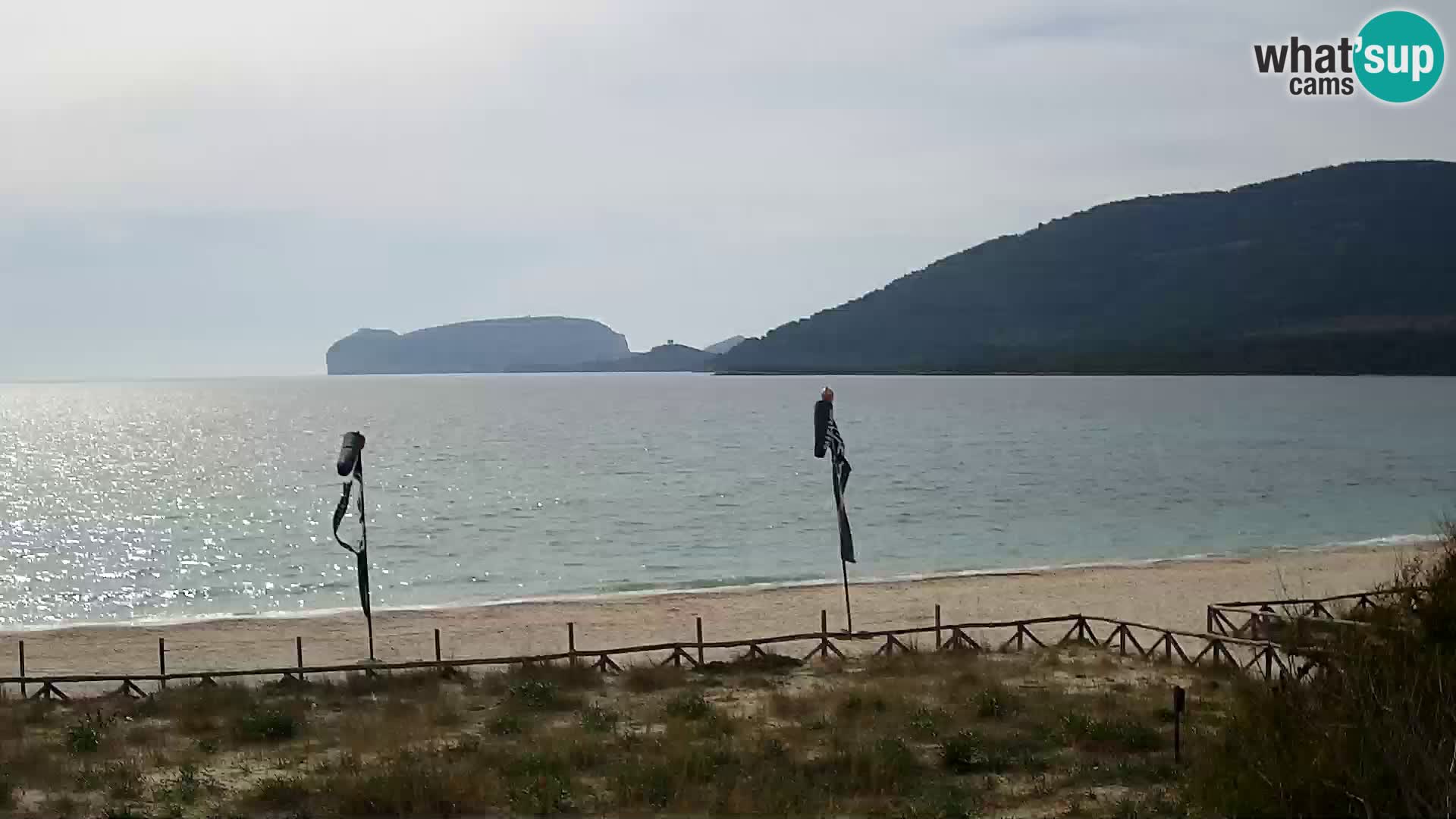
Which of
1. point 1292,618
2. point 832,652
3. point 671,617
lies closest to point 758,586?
point 671,617

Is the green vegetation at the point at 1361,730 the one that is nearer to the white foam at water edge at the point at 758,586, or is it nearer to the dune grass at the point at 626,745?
the dune grass at the point at 626,745

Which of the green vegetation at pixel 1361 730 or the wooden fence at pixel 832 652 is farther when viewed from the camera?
the wooden fence at pixel 832 652

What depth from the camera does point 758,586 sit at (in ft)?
120

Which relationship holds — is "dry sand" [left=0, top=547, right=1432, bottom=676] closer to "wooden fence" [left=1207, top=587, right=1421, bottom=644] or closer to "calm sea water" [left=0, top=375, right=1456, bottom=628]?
"wooden fence" [left=1207, top=587, right=1421, bottom=644]

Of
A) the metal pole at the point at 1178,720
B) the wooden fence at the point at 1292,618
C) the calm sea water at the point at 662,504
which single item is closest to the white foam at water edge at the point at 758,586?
the calm sea water at the point at 662,504

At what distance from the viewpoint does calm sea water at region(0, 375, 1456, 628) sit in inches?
1596

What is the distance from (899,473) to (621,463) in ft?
70.7

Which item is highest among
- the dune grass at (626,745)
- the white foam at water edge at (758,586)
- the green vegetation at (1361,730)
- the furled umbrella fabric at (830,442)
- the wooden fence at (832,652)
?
the furled umbrella fabric at (830,442)

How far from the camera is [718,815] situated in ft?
32.9

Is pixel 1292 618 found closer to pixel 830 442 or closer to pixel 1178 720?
pixel 1178 720

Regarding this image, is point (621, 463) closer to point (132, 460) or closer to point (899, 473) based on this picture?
point (899, 473)

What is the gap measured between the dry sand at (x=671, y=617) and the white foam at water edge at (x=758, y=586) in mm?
504

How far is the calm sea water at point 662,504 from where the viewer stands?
40.5 m

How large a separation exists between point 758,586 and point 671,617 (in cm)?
707
